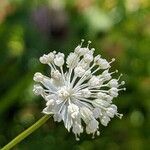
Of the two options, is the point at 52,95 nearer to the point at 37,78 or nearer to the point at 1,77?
the point at 37,78

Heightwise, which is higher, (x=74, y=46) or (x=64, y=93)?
(x=74, y=46)

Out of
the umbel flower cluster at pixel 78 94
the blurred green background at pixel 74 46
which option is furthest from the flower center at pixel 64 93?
the blurred green background at pixel 74 46

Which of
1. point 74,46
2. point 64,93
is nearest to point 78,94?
point 64,93

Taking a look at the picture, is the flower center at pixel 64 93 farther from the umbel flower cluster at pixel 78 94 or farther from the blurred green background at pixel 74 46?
the blurred green background at pixel 74 46

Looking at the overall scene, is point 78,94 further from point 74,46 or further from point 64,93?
point 74,46

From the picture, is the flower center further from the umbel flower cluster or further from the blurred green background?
the blurred green background

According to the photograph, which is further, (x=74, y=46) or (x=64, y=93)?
(x=74, y=46)

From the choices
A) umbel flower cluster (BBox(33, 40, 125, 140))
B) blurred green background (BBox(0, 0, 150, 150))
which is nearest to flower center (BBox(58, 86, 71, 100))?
umbel flower cluster (BBox(33, 40, 125, 140))
